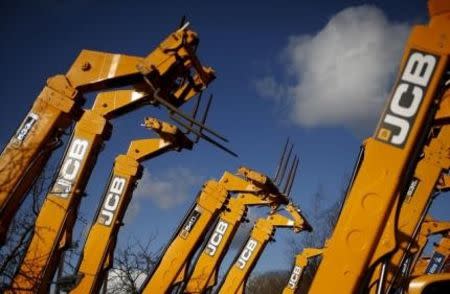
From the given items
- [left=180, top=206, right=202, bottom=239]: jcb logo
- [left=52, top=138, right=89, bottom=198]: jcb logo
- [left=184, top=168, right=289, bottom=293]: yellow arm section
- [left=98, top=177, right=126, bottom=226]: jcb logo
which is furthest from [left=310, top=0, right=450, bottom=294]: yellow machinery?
[left=184, top=168, right=289, bottom=293]: yellow arm section

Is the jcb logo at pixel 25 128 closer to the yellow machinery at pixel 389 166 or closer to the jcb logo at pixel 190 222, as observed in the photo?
the yellow machinery at pixel 389 166

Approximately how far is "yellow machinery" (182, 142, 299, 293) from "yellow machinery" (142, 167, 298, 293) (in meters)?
0.04

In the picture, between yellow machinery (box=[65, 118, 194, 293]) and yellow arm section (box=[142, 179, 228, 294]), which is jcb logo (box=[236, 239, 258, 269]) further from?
yellow machinery (box=[65, 118, 194, 293])

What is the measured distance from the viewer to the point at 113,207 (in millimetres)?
9000

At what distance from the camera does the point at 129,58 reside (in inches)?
254

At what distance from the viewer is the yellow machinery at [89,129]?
6.29 m

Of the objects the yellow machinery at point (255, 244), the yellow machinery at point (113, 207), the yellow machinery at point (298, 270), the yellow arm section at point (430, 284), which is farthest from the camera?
the yellow machinery at point (298, 270)

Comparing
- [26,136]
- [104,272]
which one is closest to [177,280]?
[104,272]

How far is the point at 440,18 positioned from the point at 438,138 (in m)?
3.09

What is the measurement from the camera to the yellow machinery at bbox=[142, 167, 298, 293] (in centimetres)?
1223

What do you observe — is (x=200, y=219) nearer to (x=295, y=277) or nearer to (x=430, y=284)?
(x=430, y=284)

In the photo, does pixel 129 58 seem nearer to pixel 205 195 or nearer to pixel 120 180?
pixel 120 180

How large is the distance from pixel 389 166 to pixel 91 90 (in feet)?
14.8

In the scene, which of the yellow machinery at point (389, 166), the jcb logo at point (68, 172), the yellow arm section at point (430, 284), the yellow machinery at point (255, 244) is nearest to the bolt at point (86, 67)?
the jcb logo at point (68, 172)
